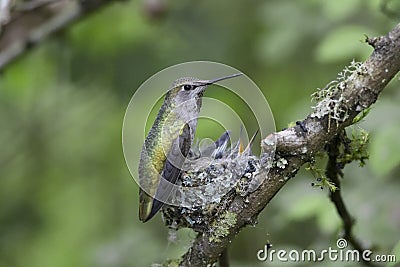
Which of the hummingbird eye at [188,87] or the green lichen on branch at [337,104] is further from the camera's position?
the hummingbird eye at [188,87]

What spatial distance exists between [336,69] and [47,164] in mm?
1729

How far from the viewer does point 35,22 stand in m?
3.32

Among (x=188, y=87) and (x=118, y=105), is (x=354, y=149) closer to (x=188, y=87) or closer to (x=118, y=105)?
(x=188, y=87)

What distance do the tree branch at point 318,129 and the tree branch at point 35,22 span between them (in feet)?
5.26

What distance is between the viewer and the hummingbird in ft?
5.07

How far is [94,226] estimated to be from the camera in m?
4.15

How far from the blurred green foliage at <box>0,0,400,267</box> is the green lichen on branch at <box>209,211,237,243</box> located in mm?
1070

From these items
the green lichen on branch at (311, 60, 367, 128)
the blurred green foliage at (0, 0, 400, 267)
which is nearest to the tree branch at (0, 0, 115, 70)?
the blurred green foliage at (0, 0, 400, 267)

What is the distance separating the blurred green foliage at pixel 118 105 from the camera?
308 cm

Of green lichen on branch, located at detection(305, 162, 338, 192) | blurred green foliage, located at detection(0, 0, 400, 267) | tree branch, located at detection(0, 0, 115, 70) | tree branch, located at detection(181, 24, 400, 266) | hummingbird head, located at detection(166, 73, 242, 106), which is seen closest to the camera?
tree branch, located at detection(181, 24, 400, 266)

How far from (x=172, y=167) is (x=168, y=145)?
54 mm

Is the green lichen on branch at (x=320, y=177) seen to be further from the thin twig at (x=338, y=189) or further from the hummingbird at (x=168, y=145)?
the hummingbird at (x=168, y=145)

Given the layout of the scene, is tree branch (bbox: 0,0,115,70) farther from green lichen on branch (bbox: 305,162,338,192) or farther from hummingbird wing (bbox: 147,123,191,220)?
green lichen on branch (bbox: 305,162,338,192)

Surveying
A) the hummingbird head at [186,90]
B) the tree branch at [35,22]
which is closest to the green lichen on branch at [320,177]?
the hummingbird head at [186,90]
